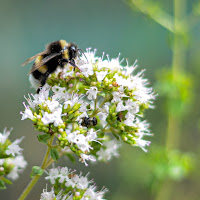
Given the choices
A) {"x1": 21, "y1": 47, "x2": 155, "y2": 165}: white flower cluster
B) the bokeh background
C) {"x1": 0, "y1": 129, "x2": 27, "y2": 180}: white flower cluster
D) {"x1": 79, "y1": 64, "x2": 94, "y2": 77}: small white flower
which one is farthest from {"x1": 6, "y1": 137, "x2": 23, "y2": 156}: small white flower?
the bokeh background

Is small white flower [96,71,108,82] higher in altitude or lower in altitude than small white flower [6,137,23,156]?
higher

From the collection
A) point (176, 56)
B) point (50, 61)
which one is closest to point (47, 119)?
point (50, 61)

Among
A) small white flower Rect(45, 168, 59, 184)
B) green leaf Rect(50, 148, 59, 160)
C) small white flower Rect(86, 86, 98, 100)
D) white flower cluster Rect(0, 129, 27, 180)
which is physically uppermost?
small white flower Rect(86, 86, 98, 100)

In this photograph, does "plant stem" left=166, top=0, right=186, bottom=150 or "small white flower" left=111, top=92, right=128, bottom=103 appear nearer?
"small white flower" left=111, top=92, right=128, bottom=103

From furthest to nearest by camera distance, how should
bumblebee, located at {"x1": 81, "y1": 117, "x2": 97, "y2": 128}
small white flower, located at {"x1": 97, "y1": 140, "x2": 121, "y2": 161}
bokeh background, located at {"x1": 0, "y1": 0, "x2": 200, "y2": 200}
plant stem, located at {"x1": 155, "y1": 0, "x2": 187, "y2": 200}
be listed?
1. bokeh background, located at {"x1": 0, "y1": 0, "x2": 200, "y2": 200}
2. plant stem, located at {"x1": 155, "y1": 0, "x2": 187, "y2": 200}
3. small white flower, located at {"x1": 97, "y1": 140, "x2": 121, "y2": 161}
4. bumblebee, located at {"x1": 81, "y1": 117, "x2": 97, "y2": 128}

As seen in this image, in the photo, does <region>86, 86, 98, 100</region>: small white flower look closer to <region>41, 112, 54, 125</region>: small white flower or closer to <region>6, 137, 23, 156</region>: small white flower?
<region>41, 112, 54, 125</region>: small white flower

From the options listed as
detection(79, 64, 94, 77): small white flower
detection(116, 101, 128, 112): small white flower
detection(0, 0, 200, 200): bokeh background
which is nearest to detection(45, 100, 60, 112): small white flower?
detection(79, 64, 94, 77): small white flower

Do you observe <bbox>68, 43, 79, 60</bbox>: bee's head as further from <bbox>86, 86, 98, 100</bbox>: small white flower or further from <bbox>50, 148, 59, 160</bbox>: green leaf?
<bbox>50, 148, 59, 160</bbox>: green leaf

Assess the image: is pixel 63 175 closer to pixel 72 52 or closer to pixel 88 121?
pixel 88 121

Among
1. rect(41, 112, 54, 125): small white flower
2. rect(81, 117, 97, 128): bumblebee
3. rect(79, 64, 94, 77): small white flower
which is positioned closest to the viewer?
rect(41, 112, 54, 125): small white flower
